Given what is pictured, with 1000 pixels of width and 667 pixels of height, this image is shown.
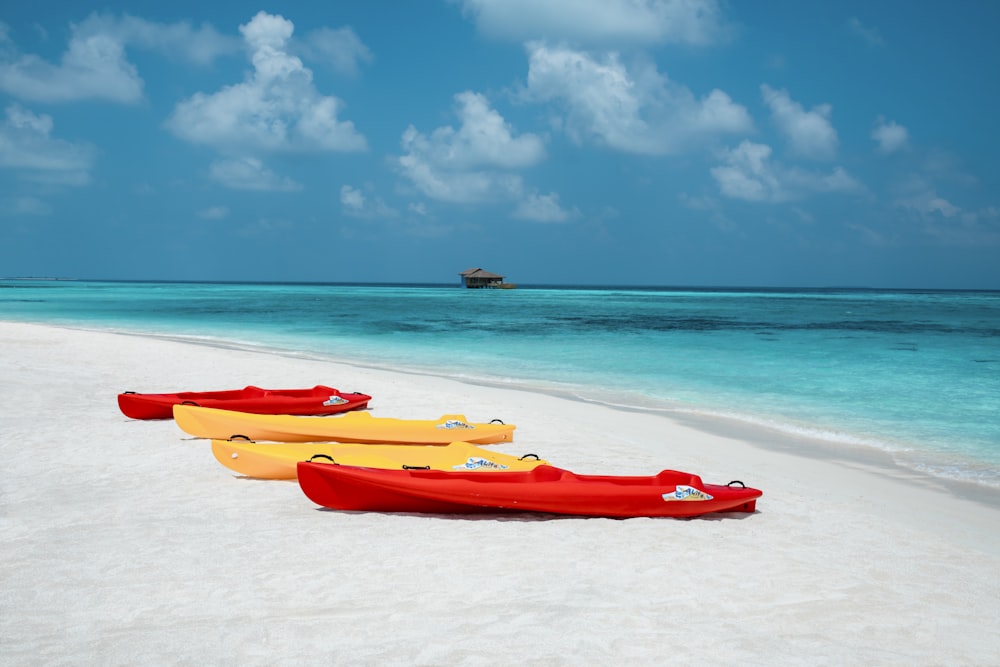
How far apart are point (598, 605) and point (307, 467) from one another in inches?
92.5

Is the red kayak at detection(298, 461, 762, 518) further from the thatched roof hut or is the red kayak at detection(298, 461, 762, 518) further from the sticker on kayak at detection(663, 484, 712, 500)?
the thatched roof hut

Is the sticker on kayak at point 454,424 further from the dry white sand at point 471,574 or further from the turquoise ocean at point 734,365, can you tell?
the turquoise ocean at point 734,365

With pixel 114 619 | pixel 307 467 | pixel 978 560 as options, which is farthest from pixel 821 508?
pixel 114 619

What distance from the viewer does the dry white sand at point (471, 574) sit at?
3385mm

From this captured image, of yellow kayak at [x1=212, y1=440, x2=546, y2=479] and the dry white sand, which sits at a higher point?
yellow kayak at [x1=212, y1=440, x2=546, y2=479]

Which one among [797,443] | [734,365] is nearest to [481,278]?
[734,365]

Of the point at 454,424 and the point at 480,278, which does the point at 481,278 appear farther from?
the point at 454,424

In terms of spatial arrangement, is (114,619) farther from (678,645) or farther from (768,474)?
(768,474)

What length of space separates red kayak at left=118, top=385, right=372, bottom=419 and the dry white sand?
1.20 meters

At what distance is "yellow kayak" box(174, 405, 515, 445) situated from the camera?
7586mm

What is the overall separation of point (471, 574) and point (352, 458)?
1.98 meters

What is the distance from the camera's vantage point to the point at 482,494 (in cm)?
535

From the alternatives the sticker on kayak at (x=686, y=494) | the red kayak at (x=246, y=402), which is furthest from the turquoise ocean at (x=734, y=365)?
the sticker on kayak at (x=686, y=494)

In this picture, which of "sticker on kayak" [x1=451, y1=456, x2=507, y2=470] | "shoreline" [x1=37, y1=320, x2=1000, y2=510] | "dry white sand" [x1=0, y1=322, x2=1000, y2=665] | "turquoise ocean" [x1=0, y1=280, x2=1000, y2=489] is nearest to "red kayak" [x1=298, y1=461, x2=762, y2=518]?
"dry white sand" [x1=0, y1=322, x2=1000, y2=665]
